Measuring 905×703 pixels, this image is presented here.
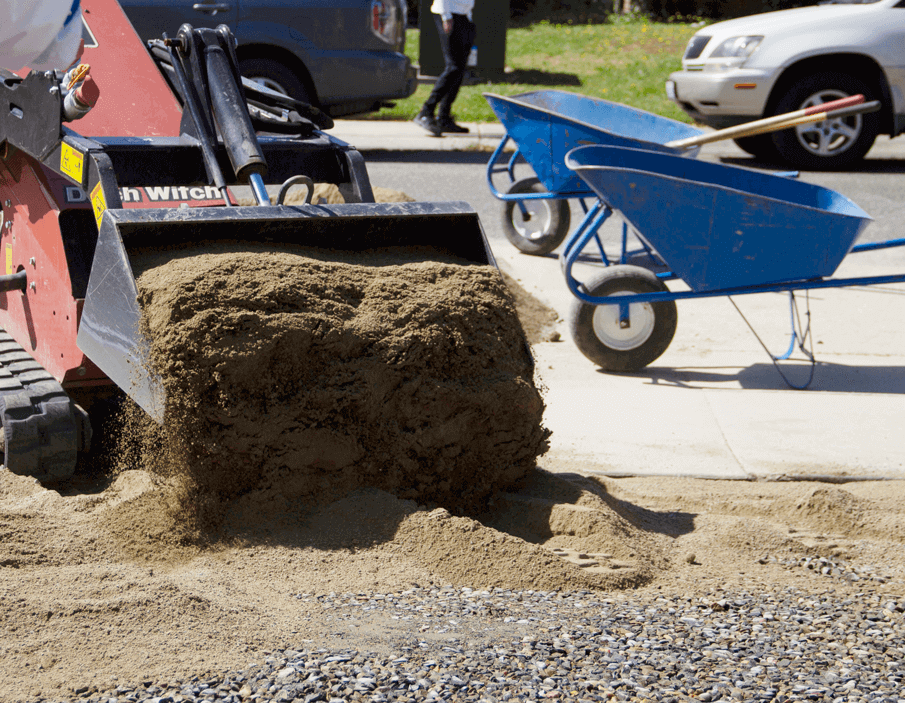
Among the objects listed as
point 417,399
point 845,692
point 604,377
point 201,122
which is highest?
point 201,122

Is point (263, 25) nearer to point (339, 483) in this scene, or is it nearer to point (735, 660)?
→ point (339, 483)

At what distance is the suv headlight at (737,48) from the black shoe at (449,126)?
3139mm

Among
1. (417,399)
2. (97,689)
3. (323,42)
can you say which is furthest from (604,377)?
(323,42)

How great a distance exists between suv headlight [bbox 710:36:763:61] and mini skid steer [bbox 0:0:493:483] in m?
7.71

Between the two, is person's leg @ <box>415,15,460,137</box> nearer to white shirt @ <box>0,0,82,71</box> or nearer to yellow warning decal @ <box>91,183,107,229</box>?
yellow warning decal @ <box>91,183,107,229</box>

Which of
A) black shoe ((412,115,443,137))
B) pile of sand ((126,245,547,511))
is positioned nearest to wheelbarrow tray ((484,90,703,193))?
Result: pile of sand ((126,245,547,511))

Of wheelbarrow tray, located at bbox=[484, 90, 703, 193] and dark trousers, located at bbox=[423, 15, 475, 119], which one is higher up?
dark trousers, located at bbox=[423, 15, 475, 119]

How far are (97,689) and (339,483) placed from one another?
1.17 m

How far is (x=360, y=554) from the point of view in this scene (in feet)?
10.4

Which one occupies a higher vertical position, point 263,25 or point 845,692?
point 263,25

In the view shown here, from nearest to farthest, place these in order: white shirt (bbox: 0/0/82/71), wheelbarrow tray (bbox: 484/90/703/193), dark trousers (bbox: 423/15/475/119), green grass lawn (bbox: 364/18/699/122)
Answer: white shirt (bbox: 0/0/82/71)
wheelbarrow tray (bbox: 484/90/703/193)
dark trousers (bbox: 423/15/475/119)
green grass lawn (bbox: 364/18/699/122)

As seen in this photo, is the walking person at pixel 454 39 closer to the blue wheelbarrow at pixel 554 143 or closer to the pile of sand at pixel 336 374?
the blue wheelbarrow at pixel 554 143

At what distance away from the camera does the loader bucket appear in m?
3.25

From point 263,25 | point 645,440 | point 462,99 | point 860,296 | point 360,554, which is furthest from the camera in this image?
point 462,99
